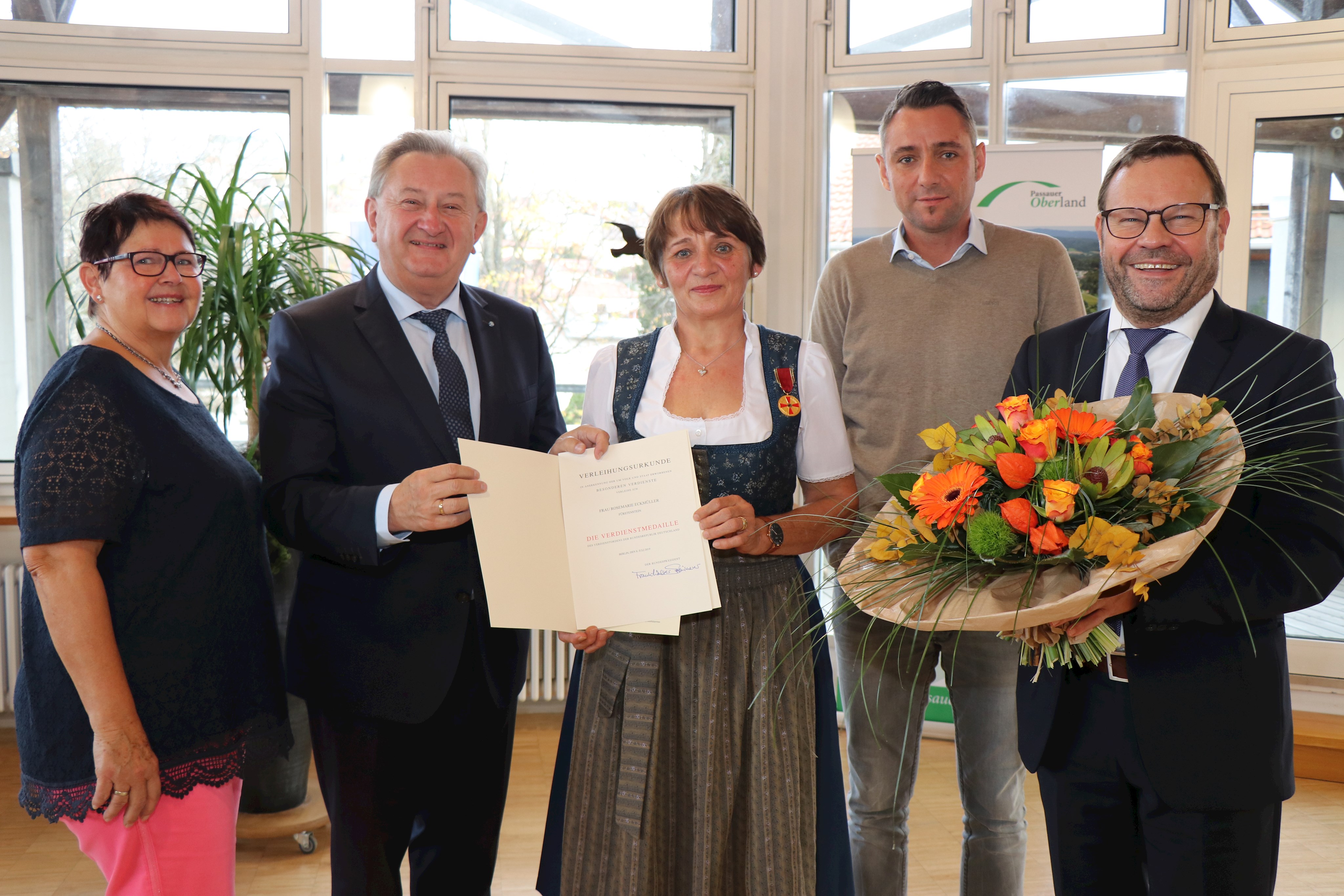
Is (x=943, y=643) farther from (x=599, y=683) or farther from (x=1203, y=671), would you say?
(x=599, y=683)

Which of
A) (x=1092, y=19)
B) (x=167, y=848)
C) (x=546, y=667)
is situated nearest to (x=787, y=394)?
(x=167, y=848)

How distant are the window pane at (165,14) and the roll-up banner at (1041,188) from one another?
8.73 ft

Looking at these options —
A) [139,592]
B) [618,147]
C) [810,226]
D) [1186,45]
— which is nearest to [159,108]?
[618,147]

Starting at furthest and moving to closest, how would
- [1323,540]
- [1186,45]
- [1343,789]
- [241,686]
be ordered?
[1186,45] → [1343,789] → [241,686] → [1323,540]

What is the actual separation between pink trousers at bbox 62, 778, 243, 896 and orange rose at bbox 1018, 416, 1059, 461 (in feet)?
5.08

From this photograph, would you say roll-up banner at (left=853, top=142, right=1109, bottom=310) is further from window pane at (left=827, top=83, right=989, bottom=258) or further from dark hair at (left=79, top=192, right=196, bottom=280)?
dark hair at (left=79, top=192, right=196, bottom=280)

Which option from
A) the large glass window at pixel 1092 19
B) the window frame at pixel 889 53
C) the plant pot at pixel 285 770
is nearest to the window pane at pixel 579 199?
the window frame at pixel 889 53

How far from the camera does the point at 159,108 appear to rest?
4164 mm

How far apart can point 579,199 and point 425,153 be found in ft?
8.59

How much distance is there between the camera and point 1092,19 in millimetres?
4137

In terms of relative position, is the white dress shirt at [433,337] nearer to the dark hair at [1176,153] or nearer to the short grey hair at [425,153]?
the short grey hair at [425,153]

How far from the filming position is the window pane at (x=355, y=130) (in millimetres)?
4242

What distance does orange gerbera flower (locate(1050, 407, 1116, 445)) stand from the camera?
1.37 meters

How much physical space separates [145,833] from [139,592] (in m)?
0.43
